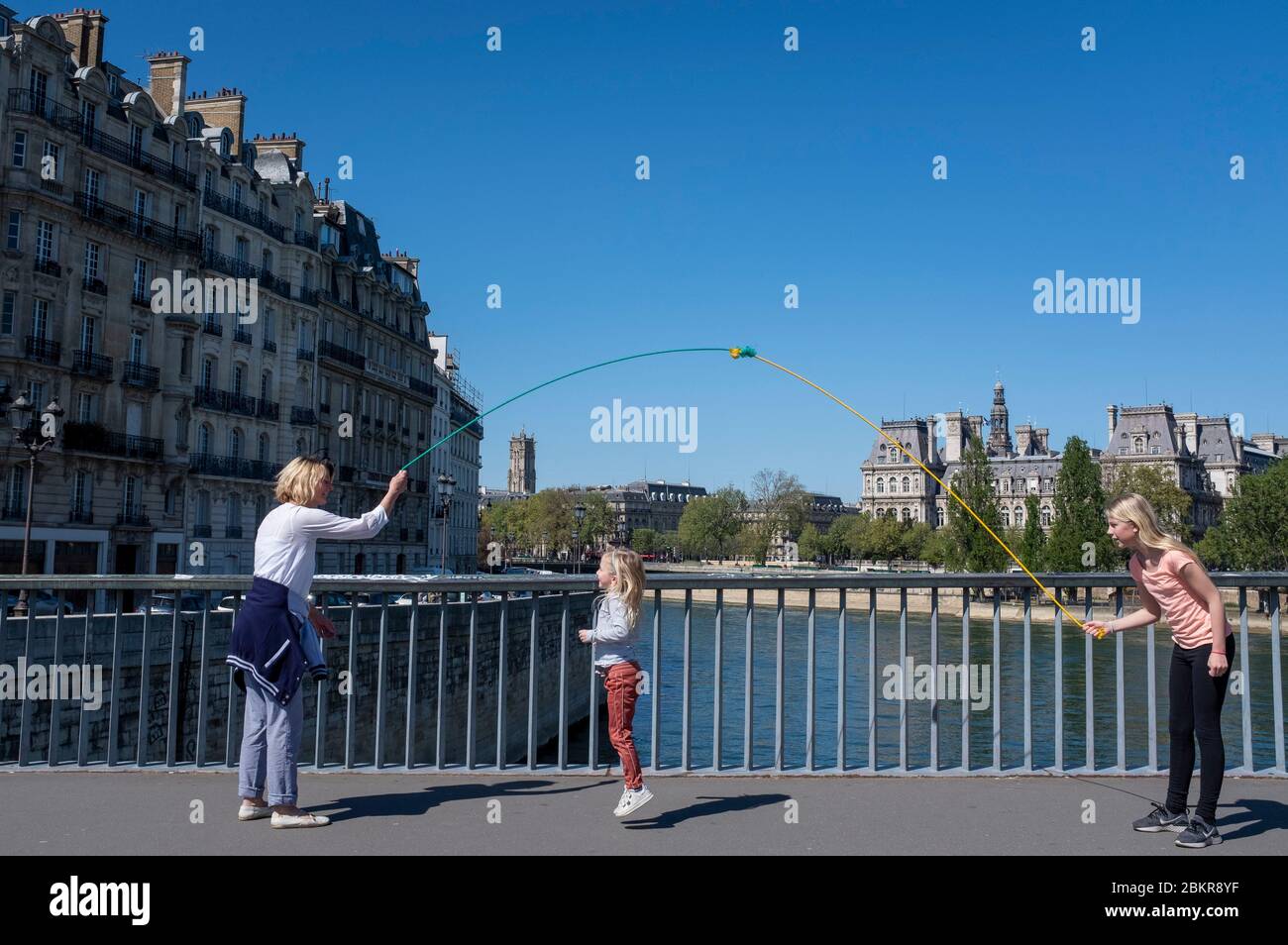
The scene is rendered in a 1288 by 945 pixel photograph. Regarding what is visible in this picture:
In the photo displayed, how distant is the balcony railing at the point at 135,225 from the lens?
3634cm

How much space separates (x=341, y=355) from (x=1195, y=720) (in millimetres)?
50650

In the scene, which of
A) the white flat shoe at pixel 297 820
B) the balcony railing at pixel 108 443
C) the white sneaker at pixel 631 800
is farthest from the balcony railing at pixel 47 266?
the white sneaker at pixel 631 800

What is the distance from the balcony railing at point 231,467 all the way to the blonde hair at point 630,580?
38573mm

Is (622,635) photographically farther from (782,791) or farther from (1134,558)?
(1134,558)

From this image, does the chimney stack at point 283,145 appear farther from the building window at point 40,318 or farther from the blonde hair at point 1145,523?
the blonde hair at point 1145,523

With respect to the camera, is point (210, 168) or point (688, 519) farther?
point (688, 519)

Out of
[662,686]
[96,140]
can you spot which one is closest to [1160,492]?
[662,686]

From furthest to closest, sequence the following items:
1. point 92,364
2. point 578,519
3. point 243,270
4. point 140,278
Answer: point 243,270 < point 578,519 < point 140,278 < point 92,364

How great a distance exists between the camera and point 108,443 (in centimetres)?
3734

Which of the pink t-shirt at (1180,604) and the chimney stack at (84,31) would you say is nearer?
the pink t-shirt at (1180,604)

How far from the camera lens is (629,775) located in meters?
6.33

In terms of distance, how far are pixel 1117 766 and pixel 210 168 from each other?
4229cm

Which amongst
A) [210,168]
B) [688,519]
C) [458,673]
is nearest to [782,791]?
[458,673]

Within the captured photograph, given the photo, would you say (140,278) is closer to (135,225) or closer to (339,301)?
(135,225)
